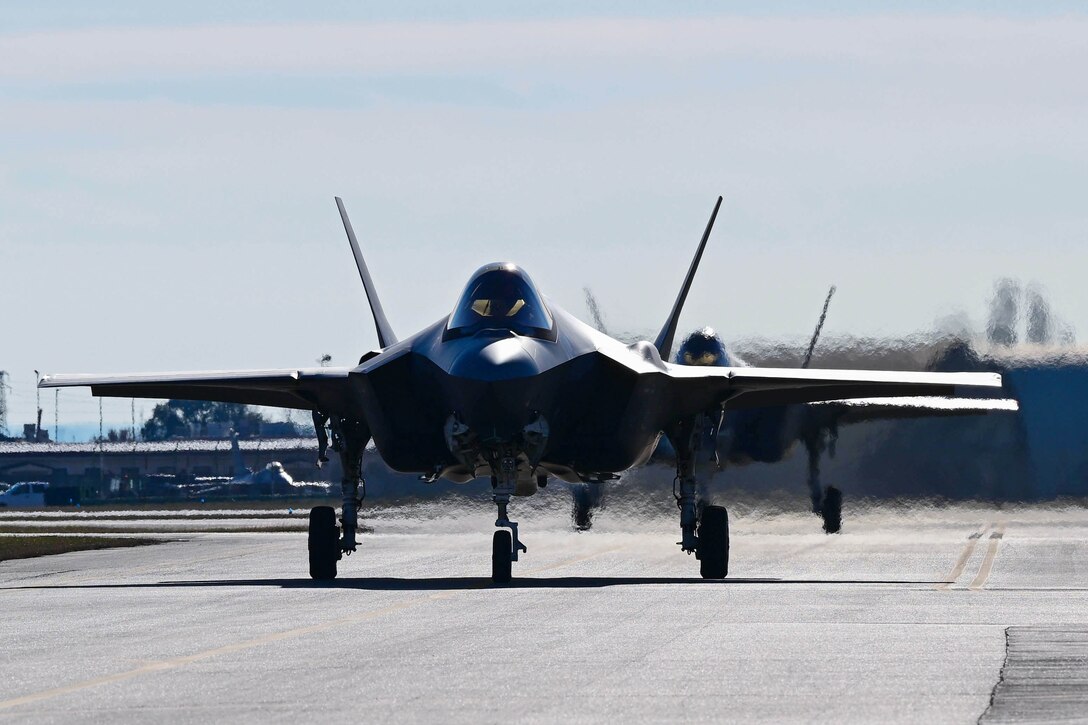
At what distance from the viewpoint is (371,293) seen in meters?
27.0

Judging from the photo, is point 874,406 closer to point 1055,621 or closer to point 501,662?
point 1055,621

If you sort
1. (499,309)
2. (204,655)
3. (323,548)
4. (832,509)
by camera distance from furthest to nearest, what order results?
(832,509) < (323,548) < (499,309) < (204,655)

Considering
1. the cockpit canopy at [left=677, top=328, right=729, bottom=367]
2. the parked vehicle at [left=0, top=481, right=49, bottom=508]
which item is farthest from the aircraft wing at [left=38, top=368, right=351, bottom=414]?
the parked vehicle at [left=0, top=481, right=49, bottom=508]

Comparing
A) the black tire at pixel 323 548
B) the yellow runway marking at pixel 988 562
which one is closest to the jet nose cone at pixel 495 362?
the black tire at pixel 323 548

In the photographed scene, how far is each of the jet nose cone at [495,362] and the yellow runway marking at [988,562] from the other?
5381 mm

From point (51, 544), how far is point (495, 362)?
21.5 metres

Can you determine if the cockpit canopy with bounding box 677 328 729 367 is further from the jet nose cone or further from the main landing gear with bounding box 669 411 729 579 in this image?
the jet nose cone

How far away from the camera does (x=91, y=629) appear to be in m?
15.4

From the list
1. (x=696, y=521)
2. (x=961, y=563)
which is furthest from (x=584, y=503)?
(x=696, y=521)

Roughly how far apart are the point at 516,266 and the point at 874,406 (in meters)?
16.2

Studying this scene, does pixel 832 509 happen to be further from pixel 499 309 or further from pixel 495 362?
pixel 495 362

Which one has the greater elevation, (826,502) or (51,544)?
(826,502)

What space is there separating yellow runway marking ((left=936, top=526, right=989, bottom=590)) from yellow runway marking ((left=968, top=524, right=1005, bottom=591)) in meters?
0.25

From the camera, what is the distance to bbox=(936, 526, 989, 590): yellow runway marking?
2153 cm
